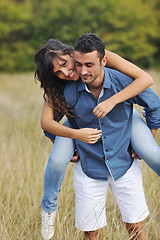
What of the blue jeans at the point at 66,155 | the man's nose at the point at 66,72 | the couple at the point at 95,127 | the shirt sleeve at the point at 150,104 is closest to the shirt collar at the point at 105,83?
the couple at the point at 95,127

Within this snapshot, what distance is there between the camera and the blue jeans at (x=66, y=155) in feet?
6.54

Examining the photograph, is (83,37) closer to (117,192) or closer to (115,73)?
(115,73)

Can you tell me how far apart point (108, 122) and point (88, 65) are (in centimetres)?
39

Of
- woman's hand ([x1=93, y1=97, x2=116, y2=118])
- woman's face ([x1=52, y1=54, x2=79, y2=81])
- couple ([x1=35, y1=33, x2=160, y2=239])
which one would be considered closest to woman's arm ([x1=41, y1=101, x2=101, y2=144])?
couple ([x1=35, y1=33, x2=160, y2=239])

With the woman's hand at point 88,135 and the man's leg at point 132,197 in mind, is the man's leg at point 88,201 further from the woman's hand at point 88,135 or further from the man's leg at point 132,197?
the woman's hand at point 88,135

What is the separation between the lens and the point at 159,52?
24.4 m

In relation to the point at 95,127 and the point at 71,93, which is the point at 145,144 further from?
the point at 71,93

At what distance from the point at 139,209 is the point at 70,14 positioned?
2196 centimetres

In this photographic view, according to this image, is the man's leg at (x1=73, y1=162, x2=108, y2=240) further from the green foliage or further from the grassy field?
the green foliage

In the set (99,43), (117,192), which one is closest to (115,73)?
(99,43)

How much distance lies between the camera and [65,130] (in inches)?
77.0

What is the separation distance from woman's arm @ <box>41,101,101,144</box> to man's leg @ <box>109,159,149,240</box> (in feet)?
1.27

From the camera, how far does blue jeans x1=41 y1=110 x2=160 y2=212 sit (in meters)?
1.99

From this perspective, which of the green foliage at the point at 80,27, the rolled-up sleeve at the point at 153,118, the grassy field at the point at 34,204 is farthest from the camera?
the green foliage at the point at 80,27
